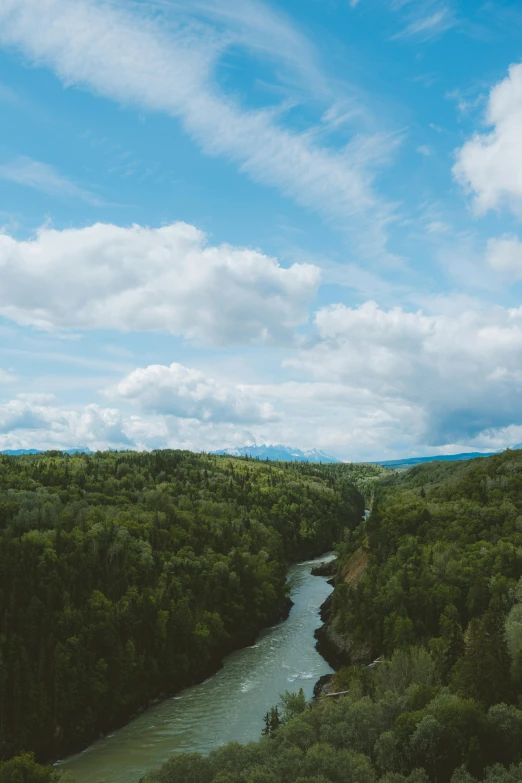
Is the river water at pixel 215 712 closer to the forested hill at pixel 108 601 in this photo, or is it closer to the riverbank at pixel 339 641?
the riverbank at pixel 339 641

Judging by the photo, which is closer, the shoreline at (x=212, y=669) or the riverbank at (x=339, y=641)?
the shoreline at (x=212, y=669)

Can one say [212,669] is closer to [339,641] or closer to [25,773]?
[339,641]

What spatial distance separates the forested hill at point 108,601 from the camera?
205 ft

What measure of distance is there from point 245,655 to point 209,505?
56817 millimetres

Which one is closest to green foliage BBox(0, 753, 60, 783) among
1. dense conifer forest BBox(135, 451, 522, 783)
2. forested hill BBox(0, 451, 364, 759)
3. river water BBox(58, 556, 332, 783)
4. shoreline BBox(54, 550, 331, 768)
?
dense conifer forest BBox(135, 451, 522, 783)

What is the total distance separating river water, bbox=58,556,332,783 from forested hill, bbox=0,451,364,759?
2876 mm

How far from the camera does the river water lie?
183 ft

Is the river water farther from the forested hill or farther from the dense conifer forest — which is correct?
the dense conifer forest

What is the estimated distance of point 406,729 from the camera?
42.2 m

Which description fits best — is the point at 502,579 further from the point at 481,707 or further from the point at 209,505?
the point at 209,505

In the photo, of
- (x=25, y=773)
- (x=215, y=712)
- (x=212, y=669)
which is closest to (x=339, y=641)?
(x=212, y=669)

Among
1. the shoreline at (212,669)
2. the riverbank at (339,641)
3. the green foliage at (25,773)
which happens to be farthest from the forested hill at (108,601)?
the green foliage at (25,773)

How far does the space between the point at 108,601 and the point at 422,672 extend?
42653mm

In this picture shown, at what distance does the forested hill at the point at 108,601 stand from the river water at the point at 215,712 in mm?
2876
